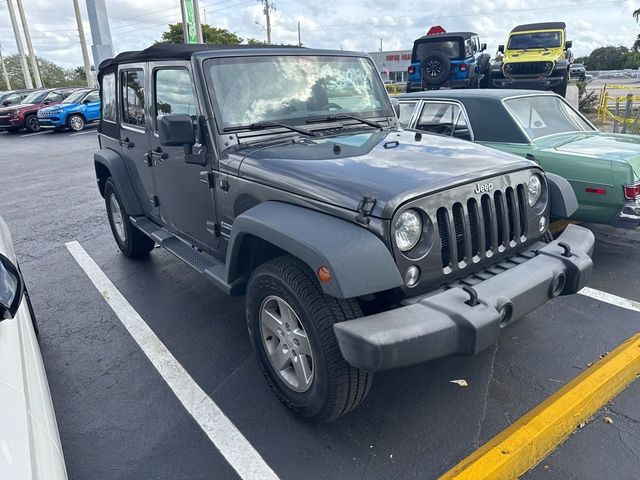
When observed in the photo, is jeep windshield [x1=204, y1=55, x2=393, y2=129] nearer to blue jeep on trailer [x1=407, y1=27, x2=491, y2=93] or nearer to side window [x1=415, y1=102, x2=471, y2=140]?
side window [x1=415, y1=102, x2=471, y2=140]

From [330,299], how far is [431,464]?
3.23 ft

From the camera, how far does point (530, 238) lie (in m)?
3.03

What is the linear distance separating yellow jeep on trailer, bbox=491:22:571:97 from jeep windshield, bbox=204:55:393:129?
12950mm

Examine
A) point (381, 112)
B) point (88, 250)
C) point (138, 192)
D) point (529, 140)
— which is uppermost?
point (381, 112)

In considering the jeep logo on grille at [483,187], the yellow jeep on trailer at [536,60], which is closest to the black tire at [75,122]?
the yellow jeep on trailer at [536,60]

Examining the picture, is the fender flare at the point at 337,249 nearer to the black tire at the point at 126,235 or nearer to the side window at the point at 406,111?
the black tire at the point at 126,235

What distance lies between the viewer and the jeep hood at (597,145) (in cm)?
464

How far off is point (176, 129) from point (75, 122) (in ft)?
61.8

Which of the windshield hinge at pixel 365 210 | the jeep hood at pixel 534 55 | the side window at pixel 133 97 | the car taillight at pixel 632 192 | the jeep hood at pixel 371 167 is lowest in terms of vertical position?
the car taillight at pixel 632 192

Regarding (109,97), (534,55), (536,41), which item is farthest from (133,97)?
(536,41)

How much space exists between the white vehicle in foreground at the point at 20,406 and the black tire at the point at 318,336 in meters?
1.16

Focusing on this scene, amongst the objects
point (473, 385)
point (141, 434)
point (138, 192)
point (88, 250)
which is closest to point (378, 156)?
point (473, 385)

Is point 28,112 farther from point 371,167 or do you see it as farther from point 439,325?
point 439,325

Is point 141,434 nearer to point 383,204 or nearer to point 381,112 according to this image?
point 383,204
